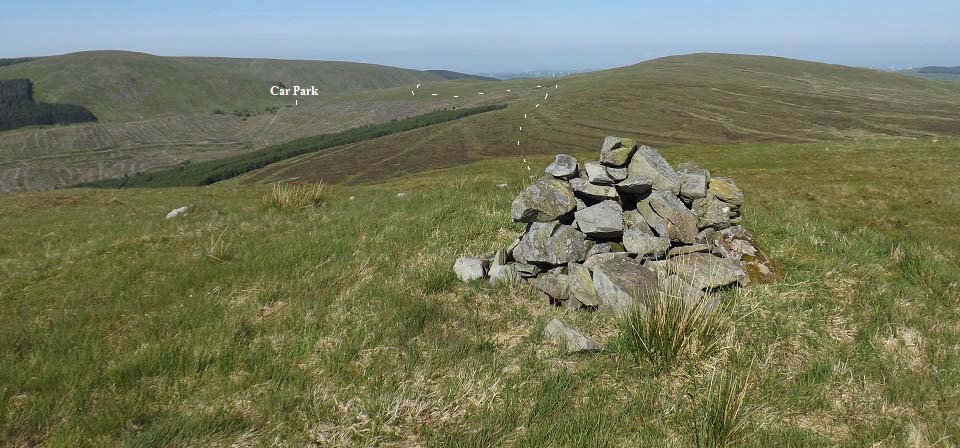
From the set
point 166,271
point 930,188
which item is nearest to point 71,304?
point 166,271

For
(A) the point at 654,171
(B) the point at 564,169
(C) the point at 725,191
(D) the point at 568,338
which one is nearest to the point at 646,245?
(A) the point at 654,171

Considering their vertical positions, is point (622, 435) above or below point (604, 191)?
below

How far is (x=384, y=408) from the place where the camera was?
503cm

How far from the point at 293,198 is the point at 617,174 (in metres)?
12.5

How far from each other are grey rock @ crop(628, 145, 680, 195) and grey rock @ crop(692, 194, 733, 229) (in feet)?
1.93

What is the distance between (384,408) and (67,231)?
21.0 m

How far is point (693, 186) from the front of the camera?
10.3 m

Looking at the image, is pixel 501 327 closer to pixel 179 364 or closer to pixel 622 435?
pixel 622 435

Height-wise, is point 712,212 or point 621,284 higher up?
point 712,212

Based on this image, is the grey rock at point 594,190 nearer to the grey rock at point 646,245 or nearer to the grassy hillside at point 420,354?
the grey rock at point 646,245

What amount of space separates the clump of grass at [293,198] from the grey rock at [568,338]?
12.9 m

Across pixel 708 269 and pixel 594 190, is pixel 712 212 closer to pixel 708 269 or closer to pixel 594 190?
pixel 708 269

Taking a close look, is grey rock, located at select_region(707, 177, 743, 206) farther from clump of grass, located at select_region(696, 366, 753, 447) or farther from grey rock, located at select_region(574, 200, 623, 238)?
clump of grass, located at select_region(696, 366, 753, 447)

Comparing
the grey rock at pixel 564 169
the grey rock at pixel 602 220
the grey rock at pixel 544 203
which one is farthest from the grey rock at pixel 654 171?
the grey rock at pixel 544 203
